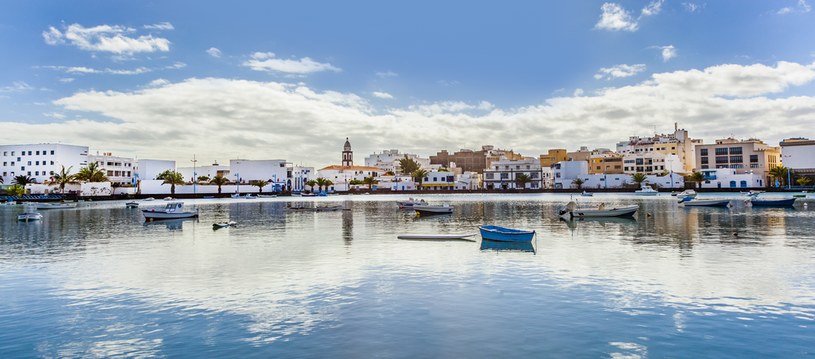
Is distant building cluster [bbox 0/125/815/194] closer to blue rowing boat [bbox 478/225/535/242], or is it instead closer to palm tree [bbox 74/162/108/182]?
palm tree [bbox 74/162/108/182]

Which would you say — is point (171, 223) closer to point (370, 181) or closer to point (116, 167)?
point (116, 167)

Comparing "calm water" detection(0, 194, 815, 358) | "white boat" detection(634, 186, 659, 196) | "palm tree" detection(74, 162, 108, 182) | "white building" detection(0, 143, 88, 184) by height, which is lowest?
"calm water" detection(0, 194, 815, 358)

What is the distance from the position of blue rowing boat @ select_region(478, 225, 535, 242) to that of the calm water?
1083mm

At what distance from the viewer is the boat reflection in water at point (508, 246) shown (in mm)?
33562

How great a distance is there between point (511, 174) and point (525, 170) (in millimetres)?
4524

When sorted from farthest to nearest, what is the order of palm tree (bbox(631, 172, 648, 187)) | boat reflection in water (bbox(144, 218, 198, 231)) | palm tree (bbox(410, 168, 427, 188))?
palm tree (bbox(410, 168, 427, 188))
palm tree (bbox(631, 172, 648, 187))
boat reflection in water (bbox(144, 218, 198, 231))

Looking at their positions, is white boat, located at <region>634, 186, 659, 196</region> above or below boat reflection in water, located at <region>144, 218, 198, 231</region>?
above

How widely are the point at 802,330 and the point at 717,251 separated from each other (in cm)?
1730

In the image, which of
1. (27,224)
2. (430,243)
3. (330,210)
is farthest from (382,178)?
(430,243)

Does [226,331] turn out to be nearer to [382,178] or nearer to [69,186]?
[69,186]

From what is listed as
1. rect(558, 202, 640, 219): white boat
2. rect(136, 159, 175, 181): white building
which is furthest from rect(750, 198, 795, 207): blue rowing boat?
rect(136, 159, 175, 181): white building

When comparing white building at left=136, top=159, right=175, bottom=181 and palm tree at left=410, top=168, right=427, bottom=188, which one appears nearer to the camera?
white building at left=136, top=159, right=175, bottom=181

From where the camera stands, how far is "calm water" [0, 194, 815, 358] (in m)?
14.6

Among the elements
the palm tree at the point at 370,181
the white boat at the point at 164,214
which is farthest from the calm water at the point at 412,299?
the palm tree at the point at 370,181
